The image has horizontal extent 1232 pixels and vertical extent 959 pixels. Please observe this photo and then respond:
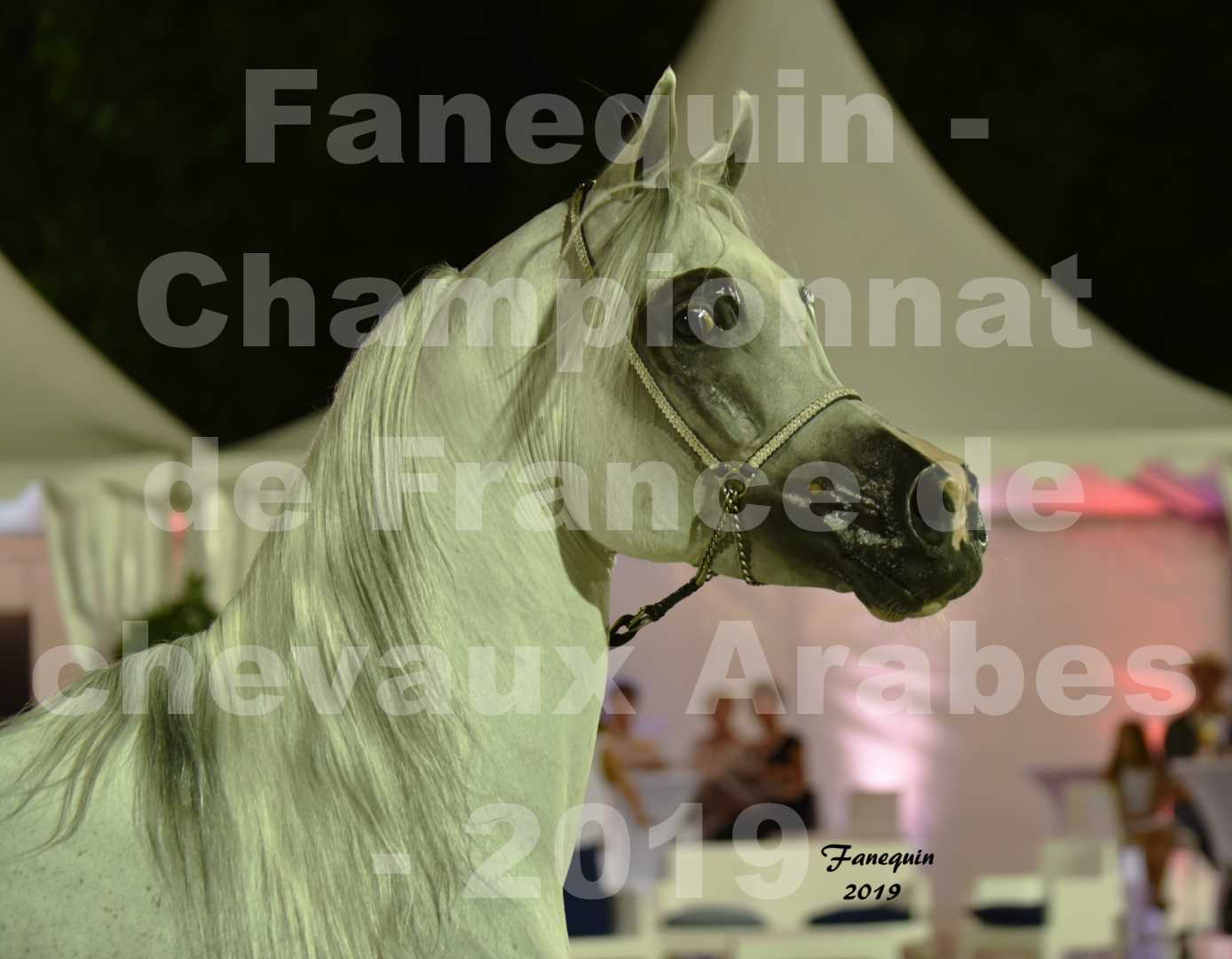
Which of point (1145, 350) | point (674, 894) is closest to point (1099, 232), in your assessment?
point (1145, 350)

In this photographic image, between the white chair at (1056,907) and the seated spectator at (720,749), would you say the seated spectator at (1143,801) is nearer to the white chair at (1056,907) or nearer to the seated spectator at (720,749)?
the white chair at (1056,907)

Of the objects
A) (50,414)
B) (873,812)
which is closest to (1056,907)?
(873,812)

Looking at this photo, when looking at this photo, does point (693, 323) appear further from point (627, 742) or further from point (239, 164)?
point (239, 164)

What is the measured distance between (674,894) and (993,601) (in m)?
3.27

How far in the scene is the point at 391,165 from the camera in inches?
488

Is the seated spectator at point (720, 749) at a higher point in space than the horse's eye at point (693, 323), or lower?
lower

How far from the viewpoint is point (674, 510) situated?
1440 millimetres

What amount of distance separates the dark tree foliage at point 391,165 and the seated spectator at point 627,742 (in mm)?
6044

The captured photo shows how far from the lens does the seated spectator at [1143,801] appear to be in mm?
5699

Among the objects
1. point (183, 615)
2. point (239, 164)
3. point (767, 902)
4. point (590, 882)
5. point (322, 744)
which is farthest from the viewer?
point (239, 164)

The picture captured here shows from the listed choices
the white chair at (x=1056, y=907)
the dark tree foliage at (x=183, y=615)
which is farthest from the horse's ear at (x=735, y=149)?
the white chair at (x=1056, y=907)

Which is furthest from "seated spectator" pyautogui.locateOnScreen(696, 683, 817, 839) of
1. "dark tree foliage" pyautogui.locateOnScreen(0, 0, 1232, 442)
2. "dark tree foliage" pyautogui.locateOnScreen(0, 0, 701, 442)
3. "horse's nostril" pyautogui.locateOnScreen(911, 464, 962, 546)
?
"dark tree foliage" pyautogui.locateOnScreen(0, 0, 1232, 442)

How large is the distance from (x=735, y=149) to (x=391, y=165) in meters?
11.2

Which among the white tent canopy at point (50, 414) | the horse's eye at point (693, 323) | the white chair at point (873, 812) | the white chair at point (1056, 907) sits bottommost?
the white chair at point (1056, 907)
